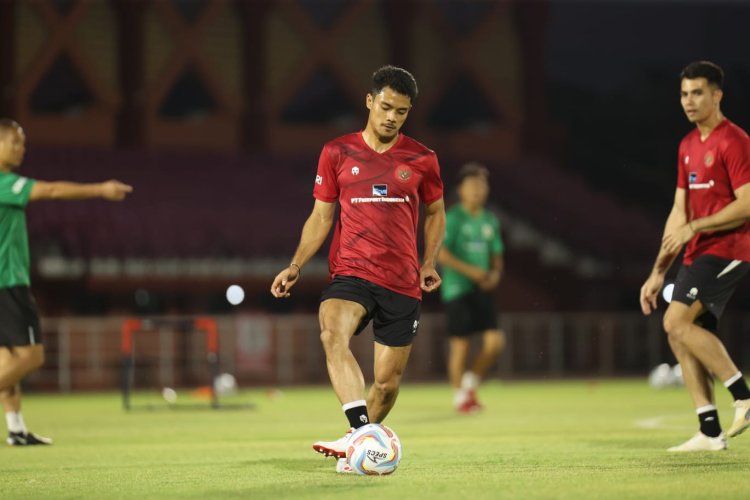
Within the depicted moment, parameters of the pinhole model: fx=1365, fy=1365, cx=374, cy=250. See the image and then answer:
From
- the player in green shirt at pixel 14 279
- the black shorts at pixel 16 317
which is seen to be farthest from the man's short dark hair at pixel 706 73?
the black shorts at pixel 16 317

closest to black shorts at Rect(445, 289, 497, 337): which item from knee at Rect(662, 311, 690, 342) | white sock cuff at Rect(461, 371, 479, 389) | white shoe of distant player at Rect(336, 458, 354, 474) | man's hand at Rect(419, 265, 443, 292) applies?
white sock cuff at Rect(461, 371, 479, 389)

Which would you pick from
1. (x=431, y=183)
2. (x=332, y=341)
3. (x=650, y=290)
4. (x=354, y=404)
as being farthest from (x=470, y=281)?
(x=354, y=404)

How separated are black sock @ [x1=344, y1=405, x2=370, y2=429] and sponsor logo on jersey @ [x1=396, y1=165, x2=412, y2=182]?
138 cm

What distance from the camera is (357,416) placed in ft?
24.8

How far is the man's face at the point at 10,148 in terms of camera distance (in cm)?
1042

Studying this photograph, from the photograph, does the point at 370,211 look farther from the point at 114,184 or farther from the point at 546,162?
the point at 546,162

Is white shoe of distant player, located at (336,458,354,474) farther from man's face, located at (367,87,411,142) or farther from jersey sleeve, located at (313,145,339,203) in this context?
man's face, located at (367,87,411,142)

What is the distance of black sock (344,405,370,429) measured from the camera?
297 inches

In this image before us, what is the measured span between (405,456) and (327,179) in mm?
2019

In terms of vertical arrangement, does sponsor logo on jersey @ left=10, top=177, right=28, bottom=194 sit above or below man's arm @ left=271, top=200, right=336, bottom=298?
above

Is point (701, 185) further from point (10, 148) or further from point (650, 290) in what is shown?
point (10, 148)

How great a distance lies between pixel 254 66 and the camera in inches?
1479

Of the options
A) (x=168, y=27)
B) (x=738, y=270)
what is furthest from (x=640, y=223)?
(x=738, y=270)

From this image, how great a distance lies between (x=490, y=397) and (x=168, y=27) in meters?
21.0
